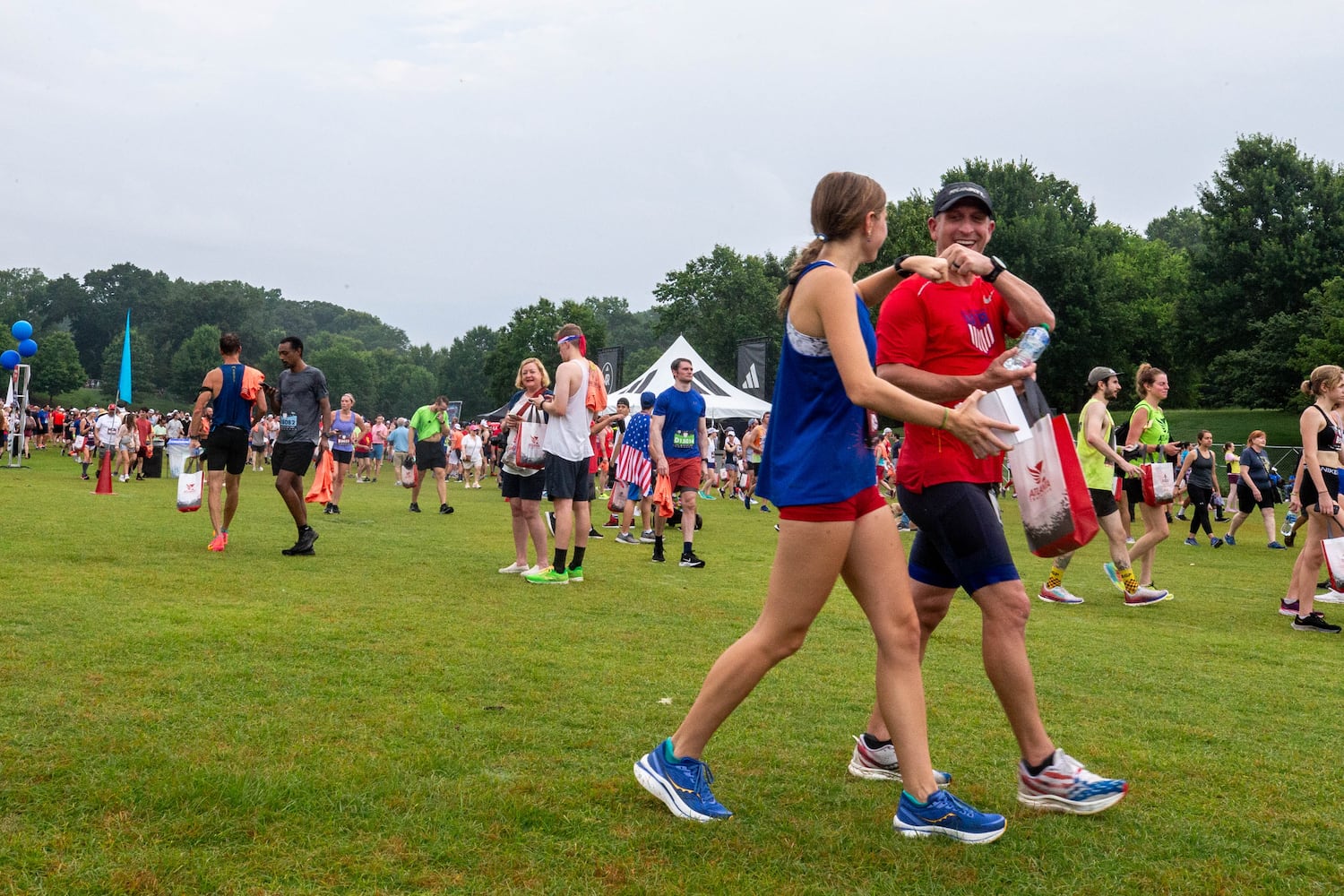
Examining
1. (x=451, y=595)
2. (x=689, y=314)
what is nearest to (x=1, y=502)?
(x=451, y=595)

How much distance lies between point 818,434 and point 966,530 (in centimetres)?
66

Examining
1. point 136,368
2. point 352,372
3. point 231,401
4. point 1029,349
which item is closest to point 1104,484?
point 1029,349

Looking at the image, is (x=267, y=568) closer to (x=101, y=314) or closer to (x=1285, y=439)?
(x=1285, y=439)

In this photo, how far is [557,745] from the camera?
4199 millimetres

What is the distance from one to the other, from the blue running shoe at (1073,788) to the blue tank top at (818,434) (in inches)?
45.6

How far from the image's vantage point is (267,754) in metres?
3.87

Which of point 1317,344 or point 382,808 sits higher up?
point 1317,344

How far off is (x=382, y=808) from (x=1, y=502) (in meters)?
14.4

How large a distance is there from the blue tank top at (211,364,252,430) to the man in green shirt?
823 cm

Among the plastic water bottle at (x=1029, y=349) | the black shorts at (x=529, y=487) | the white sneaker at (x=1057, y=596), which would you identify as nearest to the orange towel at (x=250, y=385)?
the black shorts at (x=529, y=487)

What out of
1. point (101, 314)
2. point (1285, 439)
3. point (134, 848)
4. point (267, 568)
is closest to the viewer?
point (134, 848)

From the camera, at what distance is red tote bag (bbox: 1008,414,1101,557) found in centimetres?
A: 368

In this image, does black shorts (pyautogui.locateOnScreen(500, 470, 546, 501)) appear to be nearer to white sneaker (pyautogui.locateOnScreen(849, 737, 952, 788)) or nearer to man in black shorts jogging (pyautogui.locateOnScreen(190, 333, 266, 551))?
man in black shorts jogging (pyautogui.locateOnScreen(190, 333, 266, 551))

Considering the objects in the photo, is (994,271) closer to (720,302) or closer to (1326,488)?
(1326,488)
